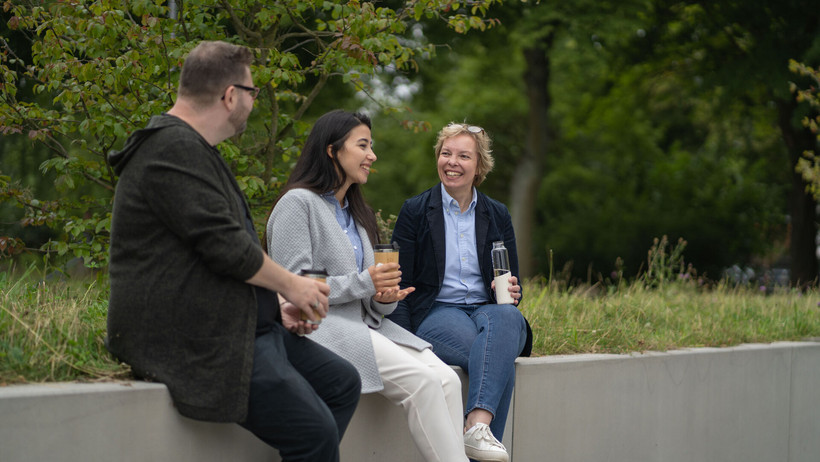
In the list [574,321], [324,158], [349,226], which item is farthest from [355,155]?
[574,321]

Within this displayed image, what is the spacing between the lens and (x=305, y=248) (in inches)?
147

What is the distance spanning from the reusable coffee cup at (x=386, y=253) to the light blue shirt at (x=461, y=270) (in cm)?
104

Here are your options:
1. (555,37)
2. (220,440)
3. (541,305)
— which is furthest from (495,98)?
(220,440)

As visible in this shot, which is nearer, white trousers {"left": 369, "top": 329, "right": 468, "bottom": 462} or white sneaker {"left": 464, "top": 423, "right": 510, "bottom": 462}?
white trousers {"left": 369, "top": 329, "right": 468, "bottom": 462}

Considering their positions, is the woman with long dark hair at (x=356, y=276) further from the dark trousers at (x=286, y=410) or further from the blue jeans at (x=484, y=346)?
the dark trousers at (x=286, y=410)

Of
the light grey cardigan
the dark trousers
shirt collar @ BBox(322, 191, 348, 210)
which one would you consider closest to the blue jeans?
the light grey cardigan

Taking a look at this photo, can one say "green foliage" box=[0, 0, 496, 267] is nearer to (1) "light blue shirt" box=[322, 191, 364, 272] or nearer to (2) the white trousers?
(1) "light blue shirt" box=[322, 191, 364, 272]

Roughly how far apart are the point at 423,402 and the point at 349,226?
94 cm

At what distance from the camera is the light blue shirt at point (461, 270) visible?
15.4ft

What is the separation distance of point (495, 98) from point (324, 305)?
21.0 metres

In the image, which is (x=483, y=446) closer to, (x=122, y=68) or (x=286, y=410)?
(x=286, y=410)

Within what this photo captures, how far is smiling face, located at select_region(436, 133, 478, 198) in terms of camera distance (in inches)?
188

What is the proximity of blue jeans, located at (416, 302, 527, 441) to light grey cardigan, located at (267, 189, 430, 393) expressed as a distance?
0.60m

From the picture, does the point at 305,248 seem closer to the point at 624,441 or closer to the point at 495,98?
the point at 624,441
